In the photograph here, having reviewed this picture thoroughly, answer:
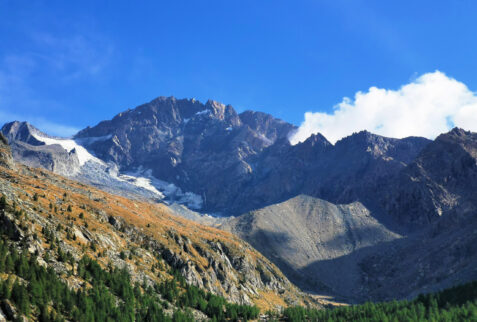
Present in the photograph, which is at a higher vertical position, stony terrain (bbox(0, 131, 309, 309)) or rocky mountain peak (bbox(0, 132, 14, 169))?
rocky mountain peak (bbox(0, 132, 14, 169))

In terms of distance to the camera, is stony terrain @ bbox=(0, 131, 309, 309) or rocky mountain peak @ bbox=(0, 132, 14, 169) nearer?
stony terrain @ bbox=(0, 131, 309, 309)

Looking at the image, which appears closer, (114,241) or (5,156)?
(114,241)

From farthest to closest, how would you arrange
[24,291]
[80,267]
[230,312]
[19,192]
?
[230,312] < [19,192] < [80,267] < [24,291]

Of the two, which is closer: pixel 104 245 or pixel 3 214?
pixel 3 214

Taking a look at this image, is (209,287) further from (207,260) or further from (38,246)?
(38,246)

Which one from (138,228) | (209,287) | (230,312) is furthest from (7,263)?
(209,287)

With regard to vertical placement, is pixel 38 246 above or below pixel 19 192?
below

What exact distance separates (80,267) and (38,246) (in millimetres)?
8849

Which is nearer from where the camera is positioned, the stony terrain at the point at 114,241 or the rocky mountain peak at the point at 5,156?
the stony terrain at the point at 114,241

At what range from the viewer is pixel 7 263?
70812 millimetres

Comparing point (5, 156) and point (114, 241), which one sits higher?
point (5, 156)

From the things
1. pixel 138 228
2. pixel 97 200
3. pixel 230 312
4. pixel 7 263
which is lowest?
pixel 230 312

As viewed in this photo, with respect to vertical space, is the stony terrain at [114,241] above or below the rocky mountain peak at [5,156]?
below

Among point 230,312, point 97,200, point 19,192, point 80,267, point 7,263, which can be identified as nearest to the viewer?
point 7,263
